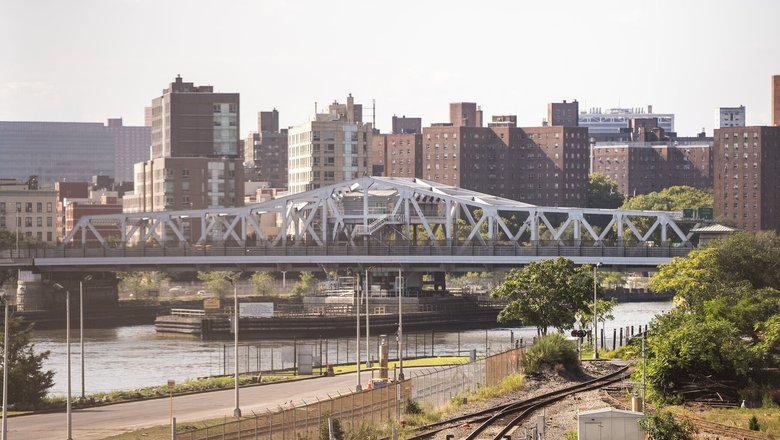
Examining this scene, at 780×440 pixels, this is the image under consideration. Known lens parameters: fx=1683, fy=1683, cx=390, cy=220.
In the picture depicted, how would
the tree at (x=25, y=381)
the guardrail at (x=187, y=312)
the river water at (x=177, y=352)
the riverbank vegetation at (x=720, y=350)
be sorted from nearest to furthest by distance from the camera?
the riverbank vegetation at (x=720, y=350), the tree at (x=25, y=381), the river water at (x=177, y=352), the guardrail at (x=187, y=312)

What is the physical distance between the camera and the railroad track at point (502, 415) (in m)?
65.0

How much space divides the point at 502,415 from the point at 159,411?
15870mm

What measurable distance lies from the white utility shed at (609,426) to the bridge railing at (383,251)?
87.7 meters

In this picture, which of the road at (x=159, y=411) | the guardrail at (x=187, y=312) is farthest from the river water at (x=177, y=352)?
the road at (x=159, y=411)

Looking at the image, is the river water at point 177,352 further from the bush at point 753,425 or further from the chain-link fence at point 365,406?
the bush at point 753,425

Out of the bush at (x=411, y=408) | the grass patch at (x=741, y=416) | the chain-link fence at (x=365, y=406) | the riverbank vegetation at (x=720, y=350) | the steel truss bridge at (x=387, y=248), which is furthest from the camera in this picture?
the steel truss bridge at (x=387, y=248)

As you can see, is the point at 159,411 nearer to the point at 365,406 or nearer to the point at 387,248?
the point at 365,406

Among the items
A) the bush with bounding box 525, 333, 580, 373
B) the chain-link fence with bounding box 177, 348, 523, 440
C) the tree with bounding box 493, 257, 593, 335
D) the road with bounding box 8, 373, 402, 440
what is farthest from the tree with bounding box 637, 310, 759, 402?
the tree with bounding box 493, 257, 593, 335

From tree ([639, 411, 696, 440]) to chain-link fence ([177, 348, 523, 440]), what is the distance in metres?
10.7

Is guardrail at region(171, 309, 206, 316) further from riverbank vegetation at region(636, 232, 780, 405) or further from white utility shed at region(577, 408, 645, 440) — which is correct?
white utility shed at region(577, 408, 645, 440)

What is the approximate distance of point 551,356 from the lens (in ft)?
289

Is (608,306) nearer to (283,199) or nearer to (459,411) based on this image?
(459,411)

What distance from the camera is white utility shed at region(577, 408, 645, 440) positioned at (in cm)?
6006

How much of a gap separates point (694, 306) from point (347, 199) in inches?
3497
